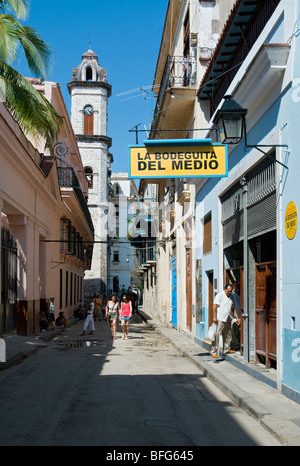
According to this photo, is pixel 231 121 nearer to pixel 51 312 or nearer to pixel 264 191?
pixel 264 191

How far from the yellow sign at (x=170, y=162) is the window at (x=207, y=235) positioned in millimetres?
5527

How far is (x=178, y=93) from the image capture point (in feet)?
58.9

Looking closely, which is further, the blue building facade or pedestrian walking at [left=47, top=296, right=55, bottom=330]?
pedestrian walking at [left=47, top=296, right=55, bottom=330]

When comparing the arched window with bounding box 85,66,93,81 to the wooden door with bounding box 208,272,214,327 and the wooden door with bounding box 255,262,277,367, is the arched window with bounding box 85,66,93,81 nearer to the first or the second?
the wooden door with bounding box 208,272,214,327

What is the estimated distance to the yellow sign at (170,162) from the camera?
9.85m

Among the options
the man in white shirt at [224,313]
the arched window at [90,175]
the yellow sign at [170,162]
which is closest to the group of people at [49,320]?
the man in white shirt at [224,313]

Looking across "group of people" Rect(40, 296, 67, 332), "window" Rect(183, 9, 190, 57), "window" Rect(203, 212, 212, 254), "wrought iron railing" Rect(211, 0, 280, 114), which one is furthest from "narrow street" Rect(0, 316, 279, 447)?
"window" Rect(183, 9, 190, 57)

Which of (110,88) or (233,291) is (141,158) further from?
(110,88)

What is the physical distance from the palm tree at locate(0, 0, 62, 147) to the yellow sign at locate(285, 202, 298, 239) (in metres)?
6.66

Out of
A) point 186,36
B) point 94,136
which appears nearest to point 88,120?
point 94,136

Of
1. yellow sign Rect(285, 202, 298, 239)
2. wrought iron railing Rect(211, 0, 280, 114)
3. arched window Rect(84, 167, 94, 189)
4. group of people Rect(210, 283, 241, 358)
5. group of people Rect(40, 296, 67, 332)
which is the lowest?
group of people Rect(40, 296, 67, 332)

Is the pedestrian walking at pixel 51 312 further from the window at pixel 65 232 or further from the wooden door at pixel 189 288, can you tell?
the wooden door at pixel 189 288

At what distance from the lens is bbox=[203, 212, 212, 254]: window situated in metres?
15.4

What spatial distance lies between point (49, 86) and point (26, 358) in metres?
13.4
